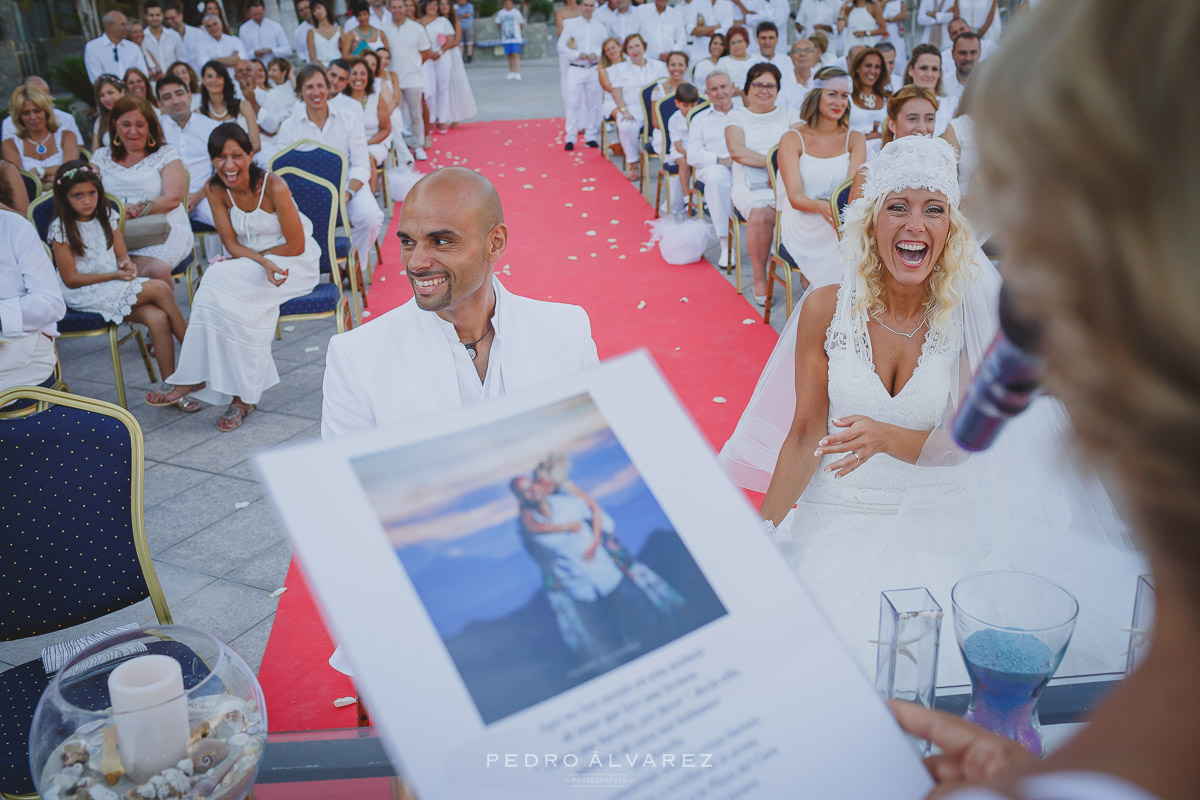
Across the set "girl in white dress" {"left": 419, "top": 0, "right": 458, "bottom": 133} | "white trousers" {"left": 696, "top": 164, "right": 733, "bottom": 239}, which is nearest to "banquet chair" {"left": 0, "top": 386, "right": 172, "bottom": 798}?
"white trousers" {"left": 696, "top": 164, "right": 733, "bottom": 239}

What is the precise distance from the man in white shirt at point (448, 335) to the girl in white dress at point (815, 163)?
11.5 ft

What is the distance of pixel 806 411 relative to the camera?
8.90ft

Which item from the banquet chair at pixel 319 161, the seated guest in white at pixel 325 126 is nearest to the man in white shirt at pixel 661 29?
the seated guest in white at pixel 325 126

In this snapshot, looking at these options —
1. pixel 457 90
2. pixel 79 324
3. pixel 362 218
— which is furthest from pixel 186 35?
pixel 79 324

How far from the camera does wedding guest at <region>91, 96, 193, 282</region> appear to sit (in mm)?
6102

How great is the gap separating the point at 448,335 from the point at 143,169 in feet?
16.3

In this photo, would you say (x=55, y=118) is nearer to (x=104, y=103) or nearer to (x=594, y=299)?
(x=104, y=103)

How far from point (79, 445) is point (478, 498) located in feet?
6.99

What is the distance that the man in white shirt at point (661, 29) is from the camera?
12.4m

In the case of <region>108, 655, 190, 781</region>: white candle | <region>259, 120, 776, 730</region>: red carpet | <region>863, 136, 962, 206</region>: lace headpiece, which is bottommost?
<region>259, 120, 776, 730</region>: red carpet

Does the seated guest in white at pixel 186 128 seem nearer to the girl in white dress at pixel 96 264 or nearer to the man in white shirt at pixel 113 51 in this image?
the girl in white dress at pixel 96 264

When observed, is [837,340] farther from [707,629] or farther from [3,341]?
[3,341]

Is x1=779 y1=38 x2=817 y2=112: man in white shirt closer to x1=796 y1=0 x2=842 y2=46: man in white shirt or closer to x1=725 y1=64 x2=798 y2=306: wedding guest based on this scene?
x1=725 y1=64 x2=798 y2=306: wedding guest

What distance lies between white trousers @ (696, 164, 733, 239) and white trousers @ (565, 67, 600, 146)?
5374mm
